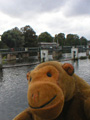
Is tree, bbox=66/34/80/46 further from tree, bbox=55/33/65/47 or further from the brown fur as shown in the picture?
the brown fur

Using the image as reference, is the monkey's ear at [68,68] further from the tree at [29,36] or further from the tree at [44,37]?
the tree at [44,37]

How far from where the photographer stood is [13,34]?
52656 mm

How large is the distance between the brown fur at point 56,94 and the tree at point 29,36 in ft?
189

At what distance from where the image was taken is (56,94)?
96.6 inches

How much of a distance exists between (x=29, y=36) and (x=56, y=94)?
61.5m

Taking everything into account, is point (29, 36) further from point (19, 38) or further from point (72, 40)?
point (72, 40)

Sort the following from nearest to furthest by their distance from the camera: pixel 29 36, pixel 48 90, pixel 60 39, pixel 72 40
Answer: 1. pixel 48 90
2. pixel 29 36
3. pixel 60 39
4. pixel 72 40

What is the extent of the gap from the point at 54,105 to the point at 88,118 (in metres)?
1.05

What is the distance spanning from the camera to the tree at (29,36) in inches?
2385

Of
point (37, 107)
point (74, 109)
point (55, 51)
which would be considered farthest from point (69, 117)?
point (55, 51)

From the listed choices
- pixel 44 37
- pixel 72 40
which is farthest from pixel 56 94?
pixel 72 40

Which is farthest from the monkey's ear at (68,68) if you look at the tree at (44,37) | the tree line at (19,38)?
the tree at (44,37)

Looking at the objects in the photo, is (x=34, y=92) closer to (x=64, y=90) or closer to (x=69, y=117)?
(x=64, y=90)

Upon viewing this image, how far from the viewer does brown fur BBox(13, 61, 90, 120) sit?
7.91 feet
